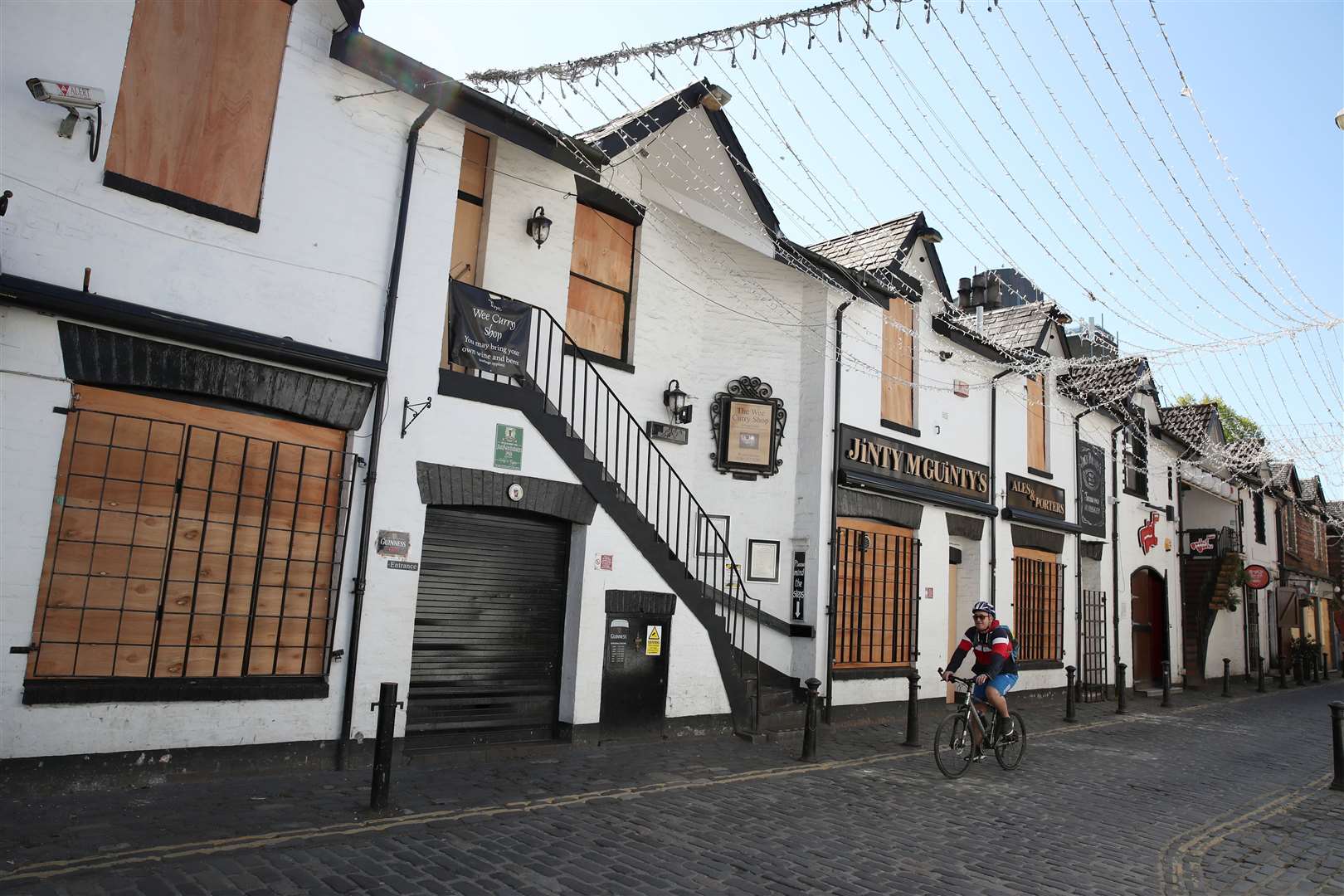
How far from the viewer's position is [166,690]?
22.0ft

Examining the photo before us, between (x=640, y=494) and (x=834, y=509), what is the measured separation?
3151 millimetres

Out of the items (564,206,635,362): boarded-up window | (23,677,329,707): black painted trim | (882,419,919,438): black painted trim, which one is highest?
(564,206,635,362): boarded-up window

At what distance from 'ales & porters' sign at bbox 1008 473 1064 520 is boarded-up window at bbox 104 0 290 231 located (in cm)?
1421

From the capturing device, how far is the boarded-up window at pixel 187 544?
6438 mm

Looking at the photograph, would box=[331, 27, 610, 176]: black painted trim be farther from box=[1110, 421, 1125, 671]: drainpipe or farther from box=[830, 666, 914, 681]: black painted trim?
box=[1110, 421, 1125, 671]: drainpipe

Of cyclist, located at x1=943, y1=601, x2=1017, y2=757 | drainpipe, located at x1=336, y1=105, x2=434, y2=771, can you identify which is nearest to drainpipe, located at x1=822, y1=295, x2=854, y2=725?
cyclist, located at x1=943, y1=601, x2=1017, y2=757

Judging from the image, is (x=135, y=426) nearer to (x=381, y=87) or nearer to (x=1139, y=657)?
(x=381, y=87)

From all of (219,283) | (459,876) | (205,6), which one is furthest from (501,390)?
(459,876)

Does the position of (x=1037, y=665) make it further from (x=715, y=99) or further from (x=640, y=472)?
(x=715, y=99)

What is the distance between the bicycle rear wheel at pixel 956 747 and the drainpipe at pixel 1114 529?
36.4 feet

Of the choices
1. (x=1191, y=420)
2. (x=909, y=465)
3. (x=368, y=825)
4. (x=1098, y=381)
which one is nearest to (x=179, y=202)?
(x=368, y=825)

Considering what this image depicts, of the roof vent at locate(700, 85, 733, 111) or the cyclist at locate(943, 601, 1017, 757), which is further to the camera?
the roof vent at locate(700, 85, 733, 111)

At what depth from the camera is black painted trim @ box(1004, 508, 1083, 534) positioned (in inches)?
651

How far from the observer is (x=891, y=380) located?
47.3ft
